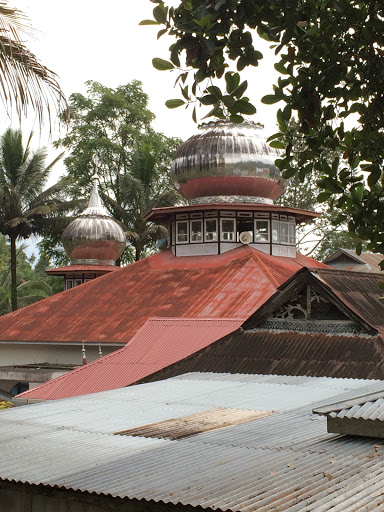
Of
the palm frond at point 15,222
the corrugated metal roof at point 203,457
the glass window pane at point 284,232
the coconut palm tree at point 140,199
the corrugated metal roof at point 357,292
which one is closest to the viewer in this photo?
the corrugated metal roof at point 203,457

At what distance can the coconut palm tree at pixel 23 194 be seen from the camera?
3319cm

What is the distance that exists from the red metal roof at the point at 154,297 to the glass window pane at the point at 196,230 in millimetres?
600

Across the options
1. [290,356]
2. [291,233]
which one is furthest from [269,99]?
[291,233]

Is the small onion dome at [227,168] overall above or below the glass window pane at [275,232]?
above

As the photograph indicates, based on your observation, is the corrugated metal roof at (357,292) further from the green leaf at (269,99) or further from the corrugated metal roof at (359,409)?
the green leaf at (269,99)

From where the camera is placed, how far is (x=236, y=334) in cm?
1482

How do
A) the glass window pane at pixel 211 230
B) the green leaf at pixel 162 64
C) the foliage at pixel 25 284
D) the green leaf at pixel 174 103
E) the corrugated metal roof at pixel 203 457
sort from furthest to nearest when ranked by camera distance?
1. the foliage at pixel 25 284
2. the glass window pane at pixel 211 230
3. the corrugated metal roof at pixel 203 457
4. the green leaf at pixel 174 103
5. the green leaf at pixel 162 64

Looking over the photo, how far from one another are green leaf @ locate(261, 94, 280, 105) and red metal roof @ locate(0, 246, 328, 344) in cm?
1416

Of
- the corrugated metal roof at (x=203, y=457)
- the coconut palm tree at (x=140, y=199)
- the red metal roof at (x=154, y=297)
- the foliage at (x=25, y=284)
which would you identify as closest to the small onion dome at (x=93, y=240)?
the coconut palm tree at (x=140, y=199)

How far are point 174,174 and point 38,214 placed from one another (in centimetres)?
962

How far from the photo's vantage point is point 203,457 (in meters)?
6.98

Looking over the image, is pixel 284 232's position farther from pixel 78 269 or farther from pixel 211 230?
pixel 78 269

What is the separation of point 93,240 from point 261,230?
27.5ft


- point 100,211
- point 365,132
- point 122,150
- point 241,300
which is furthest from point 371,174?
point 122,150
